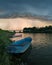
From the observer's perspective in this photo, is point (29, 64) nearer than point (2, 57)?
No

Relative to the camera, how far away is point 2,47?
1627cm

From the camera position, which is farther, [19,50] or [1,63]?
[19,50]

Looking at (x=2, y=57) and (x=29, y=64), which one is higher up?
(x=2, y=57)

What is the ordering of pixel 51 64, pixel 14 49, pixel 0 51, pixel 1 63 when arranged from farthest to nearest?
pixel 14 49 < pixel 51 64 < pixel 0 51 < pixel 1 63

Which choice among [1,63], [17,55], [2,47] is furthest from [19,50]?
[1,63]

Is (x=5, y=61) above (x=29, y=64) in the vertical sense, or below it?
above

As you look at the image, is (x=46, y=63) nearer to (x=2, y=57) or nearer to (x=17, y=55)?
(x=17, y=55)

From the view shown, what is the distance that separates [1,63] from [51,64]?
47.1ft

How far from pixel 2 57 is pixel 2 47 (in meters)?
1.84

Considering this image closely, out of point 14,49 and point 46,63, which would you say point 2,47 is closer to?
point 46,63

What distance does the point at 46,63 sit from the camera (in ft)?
91.1

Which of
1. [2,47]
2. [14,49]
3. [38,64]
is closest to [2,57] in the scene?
[2,47]

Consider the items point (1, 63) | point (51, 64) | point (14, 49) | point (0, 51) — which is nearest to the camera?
point (1, 63)

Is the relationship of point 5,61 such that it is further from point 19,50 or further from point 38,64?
point 19,50
